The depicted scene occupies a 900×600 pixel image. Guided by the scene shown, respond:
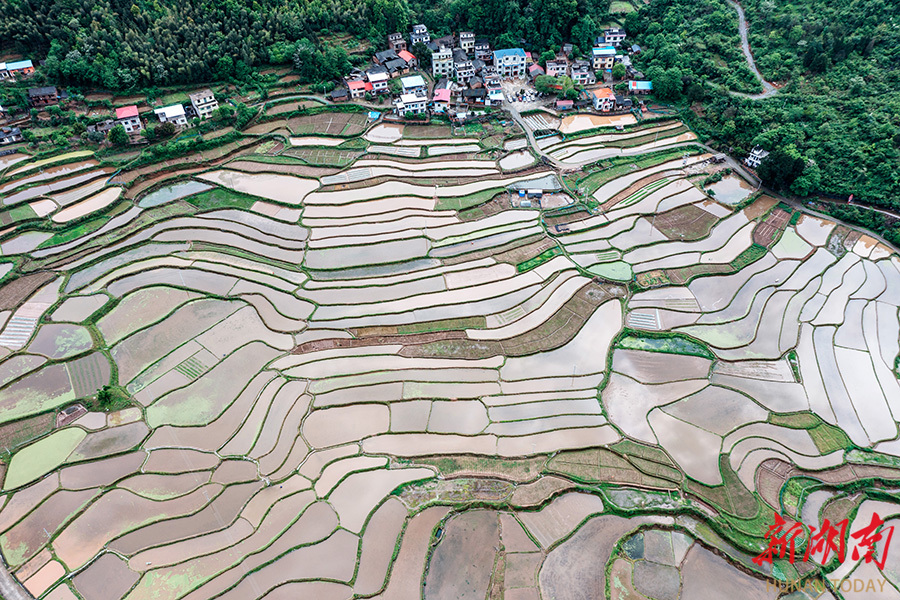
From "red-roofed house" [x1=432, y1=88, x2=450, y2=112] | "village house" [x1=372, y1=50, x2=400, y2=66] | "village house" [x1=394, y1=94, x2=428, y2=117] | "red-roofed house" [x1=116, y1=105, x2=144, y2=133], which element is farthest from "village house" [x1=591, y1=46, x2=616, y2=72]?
"red-roofed house" [x1=116, y1=105, x2=144, y2=133]

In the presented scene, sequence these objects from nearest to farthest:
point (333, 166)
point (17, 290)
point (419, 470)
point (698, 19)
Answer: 1. point (419, 470)
2. point (17, 290)
3. point (333, 166)
4. point (698, 19)

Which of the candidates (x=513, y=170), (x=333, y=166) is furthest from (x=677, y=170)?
(x=333, y=166)

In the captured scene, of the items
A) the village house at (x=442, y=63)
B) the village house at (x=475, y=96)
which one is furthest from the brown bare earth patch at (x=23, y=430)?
the village house at (x=442, y=63)

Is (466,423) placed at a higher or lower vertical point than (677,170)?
lower

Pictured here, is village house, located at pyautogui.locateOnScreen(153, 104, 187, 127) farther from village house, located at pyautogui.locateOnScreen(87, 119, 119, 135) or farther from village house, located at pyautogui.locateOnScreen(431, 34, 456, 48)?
village house, located at pyautogui.locateOnScreen(431, 34, 456, 48)

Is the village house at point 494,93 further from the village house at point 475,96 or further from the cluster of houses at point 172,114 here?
the cluster of houses at point 172,114

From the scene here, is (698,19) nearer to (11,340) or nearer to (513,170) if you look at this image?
(513,170)

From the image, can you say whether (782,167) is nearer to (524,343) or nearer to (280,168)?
(524,343)
